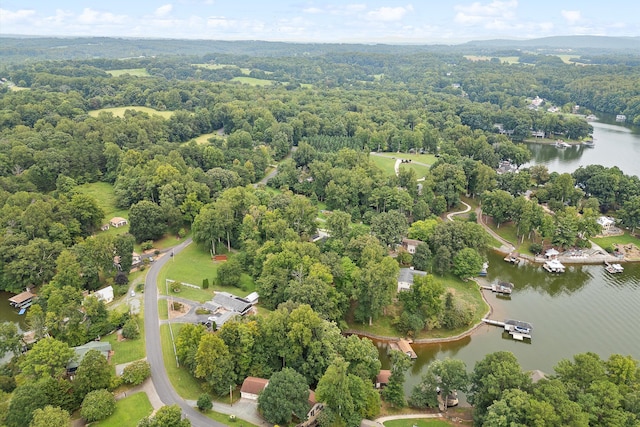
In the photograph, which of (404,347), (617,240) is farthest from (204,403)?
(617,240)

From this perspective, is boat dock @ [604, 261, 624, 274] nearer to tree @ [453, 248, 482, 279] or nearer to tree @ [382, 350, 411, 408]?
tree @ [453, 248, 482, 279]

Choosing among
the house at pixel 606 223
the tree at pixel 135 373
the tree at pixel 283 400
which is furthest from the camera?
the house at pixel 606 223

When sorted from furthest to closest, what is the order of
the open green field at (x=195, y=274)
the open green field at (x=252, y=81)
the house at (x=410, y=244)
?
the open green field at (x=252, y=81)
the house at (x=410, y=244)
the open green field at (x=195, y=274)

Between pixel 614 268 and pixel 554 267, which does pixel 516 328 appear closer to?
pixel 554 267

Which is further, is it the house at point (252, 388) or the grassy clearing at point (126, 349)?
the grassy clearing at point (126, 349)

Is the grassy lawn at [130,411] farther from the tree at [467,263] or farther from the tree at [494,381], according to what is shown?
the tree at [467,263]

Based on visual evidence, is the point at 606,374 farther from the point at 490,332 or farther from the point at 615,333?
the point at 615,333

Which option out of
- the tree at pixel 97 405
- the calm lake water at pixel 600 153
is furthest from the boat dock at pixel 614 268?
the tree at pixel 97 405
